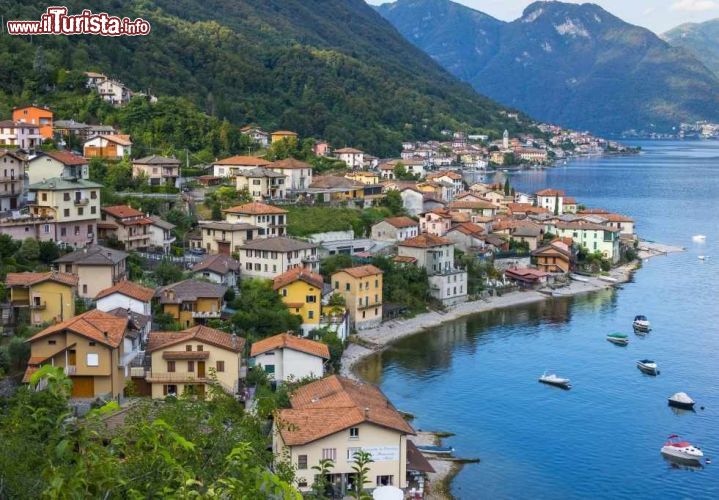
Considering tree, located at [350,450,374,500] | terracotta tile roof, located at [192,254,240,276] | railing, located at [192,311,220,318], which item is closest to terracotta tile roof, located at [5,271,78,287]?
railing, located at [192,311,220,318]

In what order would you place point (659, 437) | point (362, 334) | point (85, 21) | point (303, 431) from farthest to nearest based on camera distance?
point (85, 21) < point (362, 334) < point (659, 437) < point (303, 431)

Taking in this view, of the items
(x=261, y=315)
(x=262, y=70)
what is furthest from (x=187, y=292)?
(x=262, y=70)

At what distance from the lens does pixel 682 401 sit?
890 inches

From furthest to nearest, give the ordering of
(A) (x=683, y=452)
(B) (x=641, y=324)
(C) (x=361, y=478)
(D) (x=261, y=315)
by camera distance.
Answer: (B) (x=641, y=324), (D) (x=261, y=315), (A) (x=683, y=452), (C) (x=361, y=478)

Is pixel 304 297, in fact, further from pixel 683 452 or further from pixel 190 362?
pixel 683 452

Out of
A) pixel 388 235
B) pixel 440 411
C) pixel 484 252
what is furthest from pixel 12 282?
pixel 484 252

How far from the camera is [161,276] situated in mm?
25906

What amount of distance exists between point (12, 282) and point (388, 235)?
1909 centimetres

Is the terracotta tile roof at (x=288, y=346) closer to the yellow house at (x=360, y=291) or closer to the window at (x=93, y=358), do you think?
the window at (x=93, y=358)

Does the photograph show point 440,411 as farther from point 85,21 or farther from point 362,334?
point 85,21

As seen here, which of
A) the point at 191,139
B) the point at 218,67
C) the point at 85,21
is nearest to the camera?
the point at 191,139

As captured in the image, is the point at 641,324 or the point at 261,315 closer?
the point at 261,315

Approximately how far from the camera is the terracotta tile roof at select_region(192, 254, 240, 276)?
88.2 ft

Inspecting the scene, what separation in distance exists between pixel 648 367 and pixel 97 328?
1626 cm
